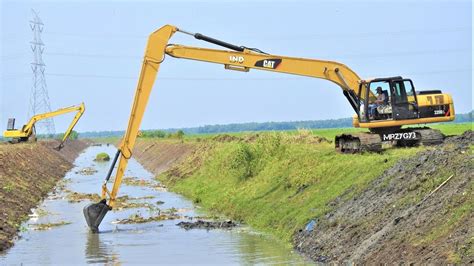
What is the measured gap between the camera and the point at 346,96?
27.9 m

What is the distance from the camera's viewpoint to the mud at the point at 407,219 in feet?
44.8

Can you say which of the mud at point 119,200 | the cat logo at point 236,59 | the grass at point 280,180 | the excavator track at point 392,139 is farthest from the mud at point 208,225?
the mud at point 119,200

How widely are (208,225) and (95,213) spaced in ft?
13.1

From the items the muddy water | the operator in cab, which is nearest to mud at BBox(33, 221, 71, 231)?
the muddy water

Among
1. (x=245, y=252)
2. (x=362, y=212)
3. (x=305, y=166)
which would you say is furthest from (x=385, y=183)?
(x=305, y=166)

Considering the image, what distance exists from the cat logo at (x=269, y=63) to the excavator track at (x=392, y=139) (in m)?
3.97

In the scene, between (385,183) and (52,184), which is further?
(52,184)

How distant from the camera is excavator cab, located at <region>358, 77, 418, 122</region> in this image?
26328 millimetres

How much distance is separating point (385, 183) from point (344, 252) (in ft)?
10.5

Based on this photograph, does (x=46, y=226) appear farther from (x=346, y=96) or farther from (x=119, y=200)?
(x=346, y=96)

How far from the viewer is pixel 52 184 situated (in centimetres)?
4856

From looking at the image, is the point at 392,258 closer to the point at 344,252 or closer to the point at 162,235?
the point at 344,252

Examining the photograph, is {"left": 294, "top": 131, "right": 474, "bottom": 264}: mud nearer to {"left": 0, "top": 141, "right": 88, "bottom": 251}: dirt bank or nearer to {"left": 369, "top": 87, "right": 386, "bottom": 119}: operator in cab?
{"left": 369, "top": 87, "right": 386, "bottom": 119}: operator in cab

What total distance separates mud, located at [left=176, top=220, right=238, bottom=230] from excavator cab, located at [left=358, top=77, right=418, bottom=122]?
6.44 meters
